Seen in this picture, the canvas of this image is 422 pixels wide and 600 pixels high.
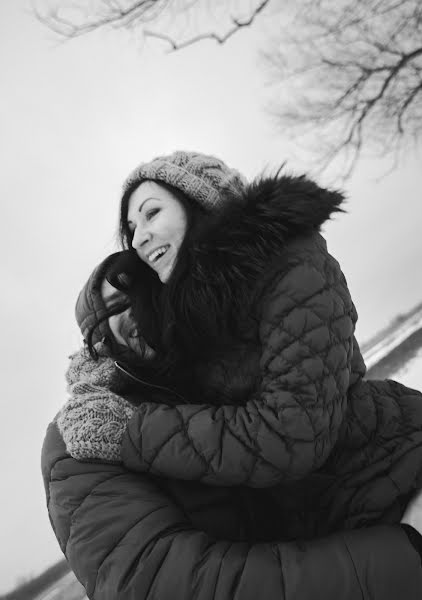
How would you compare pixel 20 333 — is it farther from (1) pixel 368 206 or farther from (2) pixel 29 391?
(1) pixel 368 206

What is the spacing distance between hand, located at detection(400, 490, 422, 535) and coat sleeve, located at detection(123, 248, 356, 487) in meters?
0.13

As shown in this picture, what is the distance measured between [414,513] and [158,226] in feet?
2.05

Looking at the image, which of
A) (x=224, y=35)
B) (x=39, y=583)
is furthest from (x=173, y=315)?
(x=224, y=35)

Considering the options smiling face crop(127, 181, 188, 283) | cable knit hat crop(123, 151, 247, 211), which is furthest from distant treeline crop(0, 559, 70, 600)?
cable knit hat crop(123, 151, 247, 211)

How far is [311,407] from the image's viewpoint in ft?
1.59

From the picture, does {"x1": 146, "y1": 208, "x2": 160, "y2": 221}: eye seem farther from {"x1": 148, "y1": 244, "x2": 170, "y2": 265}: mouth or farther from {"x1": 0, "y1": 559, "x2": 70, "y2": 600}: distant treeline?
{"x1": 0, "y1": 559, "x2": 70, "y2": 600}: distant treeline

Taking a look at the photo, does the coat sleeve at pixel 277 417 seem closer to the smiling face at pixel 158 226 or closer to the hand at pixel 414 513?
the hand at pixel 414 513

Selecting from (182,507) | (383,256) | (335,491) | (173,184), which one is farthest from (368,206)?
(182,507)

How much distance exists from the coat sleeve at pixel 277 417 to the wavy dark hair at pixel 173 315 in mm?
105

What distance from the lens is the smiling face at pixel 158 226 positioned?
2.29 feet

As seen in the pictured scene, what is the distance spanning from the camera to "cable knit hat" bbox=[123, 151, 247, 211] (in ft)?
2.35

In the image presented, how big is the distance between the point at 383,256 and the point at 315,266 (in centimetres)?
162

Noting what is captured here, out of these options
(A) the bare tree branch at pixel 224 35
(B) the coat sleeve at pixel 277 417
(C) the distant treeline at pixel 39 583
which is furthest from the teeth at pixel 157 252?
(A) the bare tree branch at pixel 224 35

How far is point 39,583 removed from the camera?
3.36 feet
